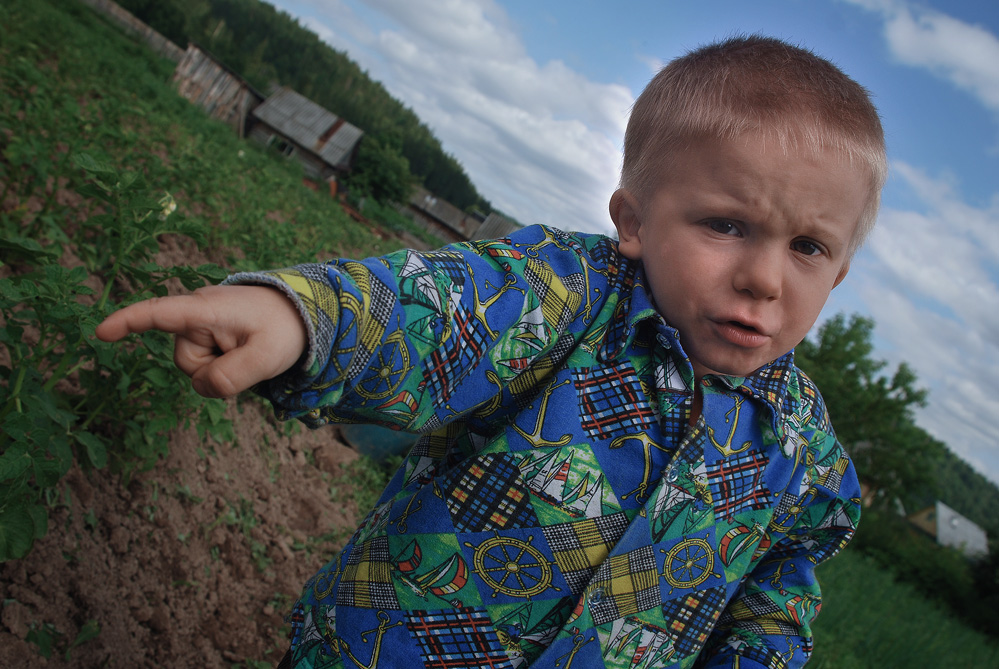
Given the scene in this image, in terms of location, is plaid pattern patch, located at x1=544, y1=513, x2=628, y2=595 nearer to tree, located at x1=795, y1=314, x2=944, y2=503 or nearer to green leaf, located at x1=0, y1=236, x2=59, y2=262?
green leaf, located at x1=0, y1=236, x2=59, y2=262

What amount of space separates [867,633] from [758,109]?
441 cm

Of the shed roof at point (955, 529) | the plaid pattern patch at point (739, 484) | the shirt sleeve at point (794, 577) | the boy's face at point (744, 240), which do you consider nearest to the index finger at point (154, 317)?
the boy's face at point (744, 240)

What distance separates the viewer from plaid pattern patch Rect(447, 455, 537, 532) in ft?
3.36

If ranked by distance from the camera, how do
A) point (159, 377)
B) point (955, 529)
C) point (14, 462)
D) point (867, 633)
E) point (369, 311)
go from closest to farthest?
point (369, 311), point (14, 462), point (159, 377), point (867, 633), point (955, 529)

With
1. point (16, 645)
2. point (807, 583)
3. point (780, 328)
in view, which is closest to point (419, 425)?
point (780, 328)

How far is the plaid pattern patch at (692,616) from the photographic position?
1.12m

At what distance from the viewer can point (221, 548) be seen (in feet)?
7.67

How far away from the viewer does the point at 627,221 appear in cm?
117

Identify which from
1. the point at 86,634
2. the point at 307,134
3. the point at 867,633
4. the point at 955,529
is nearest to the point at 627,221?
the point at 86,634

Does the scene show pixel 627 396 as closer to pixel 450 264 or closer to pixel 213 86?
pixel 450 264

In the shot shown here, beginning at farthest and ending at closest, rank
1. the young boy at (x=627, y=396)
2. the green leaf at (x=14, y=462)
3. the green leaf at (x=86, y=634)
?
the green leaf at (x=86, y=634), the green leaf at (x=14, y=462), the young boy at (x=627, y=396)

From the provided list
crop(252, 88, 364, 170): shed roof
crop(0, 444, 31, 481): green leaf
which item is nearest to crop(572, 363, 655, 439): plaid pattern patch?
crop(0, 444, 31, 481): green leaf

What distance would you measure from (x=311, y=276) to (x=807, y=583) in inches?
47.4

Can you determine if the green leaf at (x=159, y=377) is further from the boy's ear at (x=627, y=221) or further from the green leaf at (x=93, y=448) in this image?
the boy's ear at (x=627, y=221)
